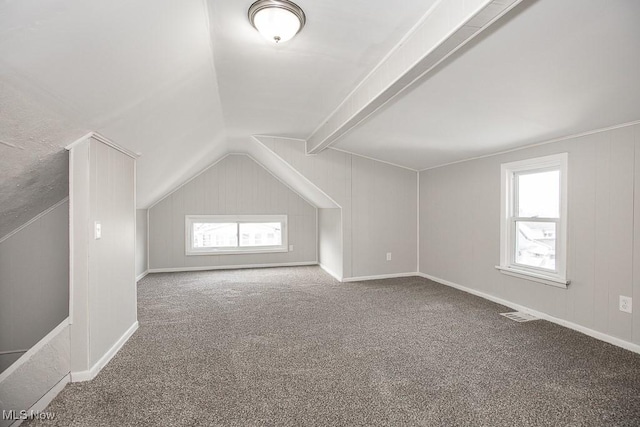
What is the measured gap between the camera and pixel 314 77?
254 cm

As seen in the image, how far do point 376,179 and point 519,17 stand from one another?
12.4 feet

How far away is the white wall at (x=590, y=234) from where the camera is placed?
104 inches

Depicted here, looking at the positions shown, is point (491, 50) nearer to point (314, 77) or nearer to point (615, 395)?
point (314, 77)

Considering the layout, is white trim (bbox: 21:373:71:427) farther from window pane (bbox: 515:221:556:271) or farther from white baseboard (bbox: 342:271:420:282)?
window pane (bbox: 515:221:556:271)

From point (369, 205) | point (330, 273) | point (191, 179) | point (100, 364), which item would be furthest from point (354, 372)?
point (191, 179)

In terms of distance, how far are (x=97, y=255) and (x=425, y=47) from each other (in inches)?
100

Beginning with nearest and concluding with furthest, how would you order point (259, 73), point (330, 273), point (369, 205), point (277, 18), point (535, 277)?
1. point (277, 18)
2. point (259, 73)
3. point (535, 277)
4. point (369, 205)
5. point (330, 273)

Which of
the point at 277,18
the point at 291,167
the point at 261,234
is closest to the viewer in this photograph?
the point at 277,18

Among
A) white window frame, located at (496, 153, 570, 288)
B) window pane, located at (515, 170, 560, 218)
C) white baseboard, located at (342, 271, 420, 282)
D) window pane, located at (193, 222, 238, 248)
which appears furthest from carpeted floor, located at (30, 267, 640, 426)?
window pane, located at (193, 222, 238, 248)

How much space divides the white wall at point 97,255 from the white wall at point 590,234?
404 centimetres

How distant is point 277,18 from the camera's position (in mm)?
1663

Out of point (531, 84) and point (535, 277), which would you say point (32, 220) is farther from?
point (535, 277)

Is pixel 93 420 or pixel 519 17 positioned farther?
→ pixel 93 420

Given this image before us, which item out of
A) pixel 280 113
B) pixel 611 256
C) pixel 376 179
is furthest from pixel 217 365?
pixel 376 179
